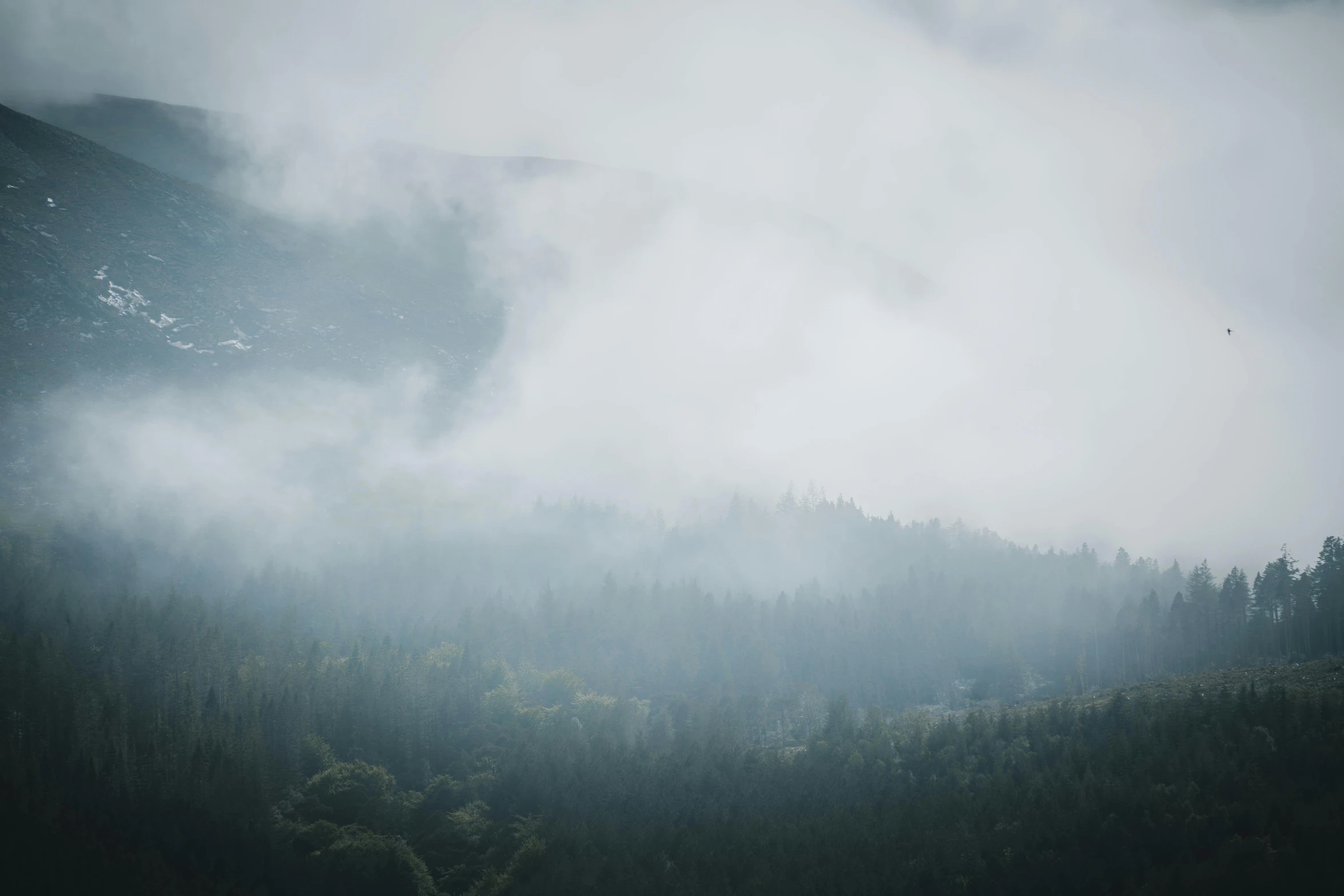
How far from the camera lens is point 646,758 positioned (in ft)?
434

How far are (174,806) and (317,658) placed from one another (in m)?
61.0

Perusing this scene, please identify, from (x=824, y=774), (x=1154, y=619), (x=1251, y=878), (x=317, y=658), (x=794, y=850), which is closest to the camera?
(x=1251, y=878)

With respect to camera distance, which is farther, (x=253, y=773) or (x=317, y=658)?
(x=317, y=658)

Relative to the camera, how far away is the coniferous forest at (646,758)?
91.9m

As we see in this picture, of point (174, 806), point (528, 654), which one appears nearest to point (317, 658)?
point (528, 654)

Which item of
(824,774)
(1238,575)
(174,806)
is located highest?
(1238,575)

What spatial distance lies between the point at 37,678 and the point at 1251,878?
6274 inches

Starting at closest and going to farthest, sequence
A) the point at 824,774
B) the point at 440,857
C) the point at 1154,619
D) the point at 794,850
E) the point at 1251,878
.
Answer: the point at 1251,878
the point at 794,850
the point at 440,857
the point at 824,774
the point at 1154,619

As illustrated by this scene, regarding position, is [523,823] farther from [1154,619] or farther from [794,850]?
[1154,619]

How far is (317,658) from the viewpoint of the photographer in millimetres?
165375

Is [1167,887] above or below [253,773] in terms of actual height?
below

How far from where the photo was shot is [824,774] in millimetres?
119688

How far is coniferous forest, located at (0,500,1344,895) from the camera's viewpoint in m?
91.9

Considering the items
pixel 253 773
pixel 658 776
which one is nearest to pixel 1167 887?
pixel 658 776
